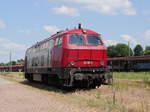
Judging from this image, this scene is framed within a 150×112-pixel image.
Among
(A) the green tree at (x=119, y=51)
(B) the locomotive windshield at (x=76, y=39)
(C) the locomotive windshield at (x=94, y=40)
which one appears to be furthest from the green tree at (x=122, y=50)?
(B) the locomotive windshield at (x=76, y=39)

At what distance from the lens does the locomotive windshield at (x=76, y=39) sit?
1434cm

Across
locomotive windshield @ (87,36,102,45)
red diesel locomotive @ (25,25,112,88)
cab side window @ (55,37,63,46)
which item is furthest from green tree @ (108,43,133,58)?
red diesel locomotive @ (25,25,112,88)

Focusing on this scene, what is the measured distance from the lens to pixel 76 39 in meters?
14.5

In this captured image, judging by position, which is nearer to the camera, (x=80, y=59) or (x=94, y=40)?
(x=80, y=59)

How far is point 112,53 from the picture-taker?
400 ft

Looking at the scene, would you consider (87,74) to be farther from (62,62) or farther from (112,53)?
(112,53)

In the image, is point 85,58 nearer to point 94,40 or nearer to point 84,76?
point 84,76

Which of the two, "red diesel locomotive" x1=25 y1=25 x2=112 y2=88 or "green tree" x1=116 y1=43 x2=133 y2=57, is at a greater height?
"green tree" x1=116 y1=43 x2=133 y2=57

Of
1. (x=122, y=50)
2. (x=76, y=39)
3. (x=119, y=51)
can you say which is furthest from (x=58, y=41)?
(x=119, y=51)

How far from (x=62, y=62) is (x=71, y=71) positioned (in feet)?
2.47

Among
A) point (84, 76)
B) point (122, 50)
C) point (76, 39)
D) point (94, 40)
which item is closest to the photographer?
point (84, 76)

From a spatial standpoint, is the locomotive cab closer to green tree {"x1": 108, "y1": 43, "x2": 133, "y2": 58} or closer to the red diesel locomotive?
the red diesel locomotive

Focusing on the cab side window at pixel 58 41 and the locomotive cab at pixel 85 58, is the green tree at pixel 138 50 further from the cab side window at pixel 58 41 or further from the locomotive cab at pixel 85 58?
the locomotive cab at pixel 85 58

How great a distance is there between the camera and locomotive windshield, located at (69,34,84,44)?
47.0ft
